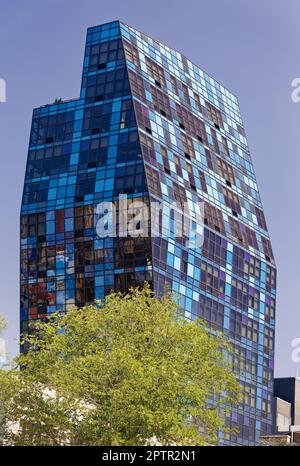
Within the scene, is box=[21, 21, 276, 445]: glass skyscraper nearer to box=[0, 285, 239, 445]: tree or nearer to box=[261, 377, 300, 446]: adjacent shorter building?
box=[261, 377, 300, 446]: adjacent shorter building

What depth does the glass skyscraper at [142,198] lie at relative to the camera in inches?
5305

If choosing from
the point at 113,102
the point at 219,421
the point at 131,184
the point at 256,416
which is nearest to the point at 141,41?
the point at 113,102

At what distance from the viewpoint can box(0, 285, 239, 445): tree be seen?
65.4 metres

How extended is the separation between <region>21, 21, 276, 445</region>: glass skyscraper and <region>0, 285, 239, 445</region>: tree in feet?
182

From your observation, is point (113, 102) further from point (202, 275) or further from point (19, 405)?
point (19, 405)

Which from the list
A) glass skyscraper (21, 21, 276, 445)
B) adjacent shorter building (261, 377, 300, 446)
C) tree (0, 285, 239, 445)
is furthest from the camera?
adjacent shorter building (261, 377, 300, 446)

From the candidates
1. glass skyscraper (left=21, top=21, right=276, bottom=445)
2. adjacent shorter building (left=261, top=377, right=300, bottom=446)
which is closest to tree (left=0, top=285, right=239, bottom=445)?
glass skyscraper (left=21, top=21, right=276, bottom=445)

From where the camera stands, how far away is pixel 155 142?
138875 mm

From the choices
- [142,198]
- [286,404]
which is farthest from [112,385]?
[286,404]

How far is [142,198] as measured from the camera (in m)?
132

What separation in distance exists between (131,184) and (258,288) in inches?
1294

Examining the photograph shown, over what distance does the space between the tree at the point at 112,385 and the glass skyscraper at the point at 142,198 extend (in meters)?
55.5
